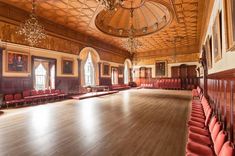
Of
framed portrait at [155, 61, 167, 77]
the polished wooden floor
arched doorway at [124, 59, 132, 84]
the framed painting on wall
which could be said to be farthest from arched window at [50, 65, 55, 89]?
framed portrait at [155, 61, 167, 77]

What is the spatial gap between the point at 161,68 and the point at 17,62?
1682cm

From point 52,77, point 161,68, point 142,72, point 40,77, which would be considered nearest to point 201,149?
point 52,77

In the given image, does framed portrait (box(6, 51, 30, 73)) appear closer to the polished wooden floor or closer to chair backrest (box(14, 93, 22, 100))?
chair backrest (box(14, 93, 22, 100))

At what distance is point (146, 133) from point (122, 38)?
12244 mm

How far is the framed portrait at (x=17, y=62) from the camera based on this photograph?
8.65 m

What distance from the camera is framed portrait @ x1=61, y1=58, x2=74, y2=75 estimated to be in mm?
12102

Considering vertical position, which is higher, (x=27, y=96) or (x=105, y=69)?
(x=105, y=69)

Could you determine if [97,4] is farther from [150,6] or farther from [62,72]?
[62,72]

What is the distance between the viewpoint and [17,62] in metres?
9.06

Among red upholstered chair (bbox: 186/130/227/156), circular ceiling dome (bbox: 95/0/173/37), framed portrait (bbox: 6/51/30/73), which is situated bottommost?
red upholstered chair (bbox: 186/130/227/156)

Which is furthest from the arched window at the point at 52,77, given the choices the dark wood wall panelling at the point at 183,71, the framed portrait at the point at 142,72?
the dark wood wall panelling at the point at 183,71

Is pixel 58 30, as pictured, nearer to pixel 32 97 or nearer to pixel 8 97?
pixel 32 97

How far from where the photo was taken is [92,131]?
4.57 metres

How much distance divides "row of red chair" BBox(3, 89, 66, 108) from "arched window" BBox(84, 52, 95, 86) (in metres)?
3.90
